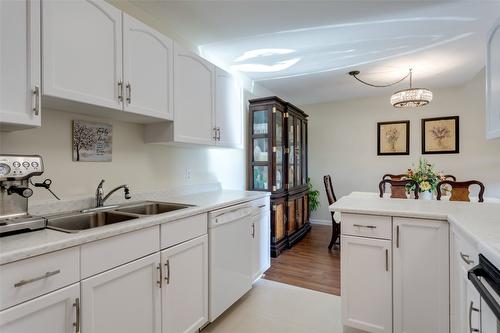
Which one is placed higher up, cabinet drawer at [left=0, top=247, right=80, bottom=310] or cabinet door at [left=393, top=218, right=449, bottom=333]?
cabinet drawer at [left=0, top=247, right=80, bottom=310]

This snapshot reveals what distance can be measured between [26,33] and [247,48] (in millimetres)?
2045

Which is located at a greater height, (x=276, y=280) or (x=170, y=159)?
(x=170, y=159)

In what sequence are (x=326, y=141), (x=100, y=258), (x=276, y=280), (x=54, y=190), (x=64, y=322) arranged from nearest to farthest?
(x=64, y=322), (x=100, y=258), (x=54, y=190), (x=276, y=280), (x=326, y=141)

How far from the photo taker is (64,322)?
1.08 meters

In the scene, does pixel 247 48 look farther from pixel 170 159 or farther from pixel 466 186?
pixel 466 186

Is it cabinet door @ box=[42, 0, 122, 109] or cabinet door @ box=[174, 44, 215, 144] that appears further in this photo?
cabinet door @ box=[174, 44, 215, 144]

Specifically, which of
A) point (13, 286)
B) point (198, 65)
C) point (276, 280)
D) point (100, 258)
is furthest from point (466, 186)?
point (13, 286)

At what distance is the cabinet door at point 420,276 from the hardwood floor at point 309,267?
2.90ft

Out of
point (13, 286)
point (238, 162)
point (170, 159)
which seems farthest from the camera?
point (238, 162)

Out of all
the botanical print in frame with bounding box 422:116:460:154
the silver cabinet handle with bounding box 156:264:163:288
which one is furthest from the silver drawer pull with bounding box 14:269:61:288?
the botanical print in frame with bounding box 422:116:460:154

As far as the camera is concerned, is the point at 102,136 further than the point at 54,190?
Yes

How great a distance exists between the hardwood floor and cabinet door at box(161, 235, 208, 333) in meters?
1.18

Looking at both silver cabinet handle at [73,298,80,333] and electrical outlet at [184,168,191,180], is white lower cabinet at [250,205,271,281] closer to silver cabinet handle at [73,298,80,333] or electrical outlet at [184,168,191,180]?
electrical outlet at [184,168,191,180]

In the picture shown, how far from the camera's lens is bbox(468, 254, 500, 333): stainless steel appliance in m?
0.87
